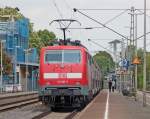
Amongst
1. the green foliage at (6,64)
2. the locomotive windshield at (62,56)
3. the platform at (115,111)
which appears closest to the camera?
the platform at (115,111)

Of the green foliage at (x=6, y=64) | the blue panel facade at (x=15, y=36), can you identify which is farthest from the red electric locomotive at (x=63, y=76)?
the blue panel facade at (x=15, y=36)

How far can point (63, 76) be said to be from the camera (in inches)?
1209

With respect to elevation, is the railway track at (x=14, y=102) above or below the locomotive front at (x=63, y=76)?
below

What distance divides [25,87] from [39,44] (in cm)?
3503

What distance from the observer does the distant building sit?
8956 cm

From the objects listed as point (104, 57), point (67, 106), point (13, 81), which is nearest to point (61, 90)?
point (67, 106)

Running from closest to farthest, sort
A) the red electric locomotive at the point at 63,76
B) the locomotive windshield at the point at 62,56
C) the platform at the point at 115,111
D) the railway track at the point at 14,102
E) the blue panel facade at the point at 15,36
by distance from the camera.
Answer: the platform at the point at 115,111 < the red electric locomotive at the point at 63,76 < the locomotive windshield at the point at 62,56 < the railway track at the point at 14,102 < the blue panel facade at the point at 15,36

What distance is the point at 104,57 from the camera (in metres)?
194

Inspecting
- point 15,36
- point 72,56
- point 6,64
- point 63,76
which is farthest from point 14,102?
point 15,36

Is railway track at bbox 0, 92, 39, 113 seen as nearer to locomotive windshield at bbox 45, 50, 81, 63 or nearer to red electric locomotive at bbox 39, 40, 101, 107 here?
red electric locomotive at bbox 39, 40, 101, 107

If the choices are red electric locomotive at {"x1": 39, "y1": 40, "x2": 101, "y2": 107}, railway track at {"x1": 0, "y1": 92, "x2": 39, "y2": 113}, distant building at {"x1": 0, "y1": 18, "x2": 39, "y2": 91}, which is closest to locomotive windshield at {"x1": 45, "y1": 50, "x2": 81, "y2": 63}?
red electric locomotive at {"x1": 39, "y1": 40, "x2": 101, "y2": 107}

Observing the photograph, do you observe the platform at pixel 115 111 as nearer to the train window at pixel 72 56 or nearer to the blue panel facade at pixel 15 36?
the train window at pixel 72 56

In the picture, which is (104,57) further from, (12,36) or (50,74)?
(50,74)

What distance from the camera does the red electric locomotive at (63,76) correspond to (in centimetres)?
3064
